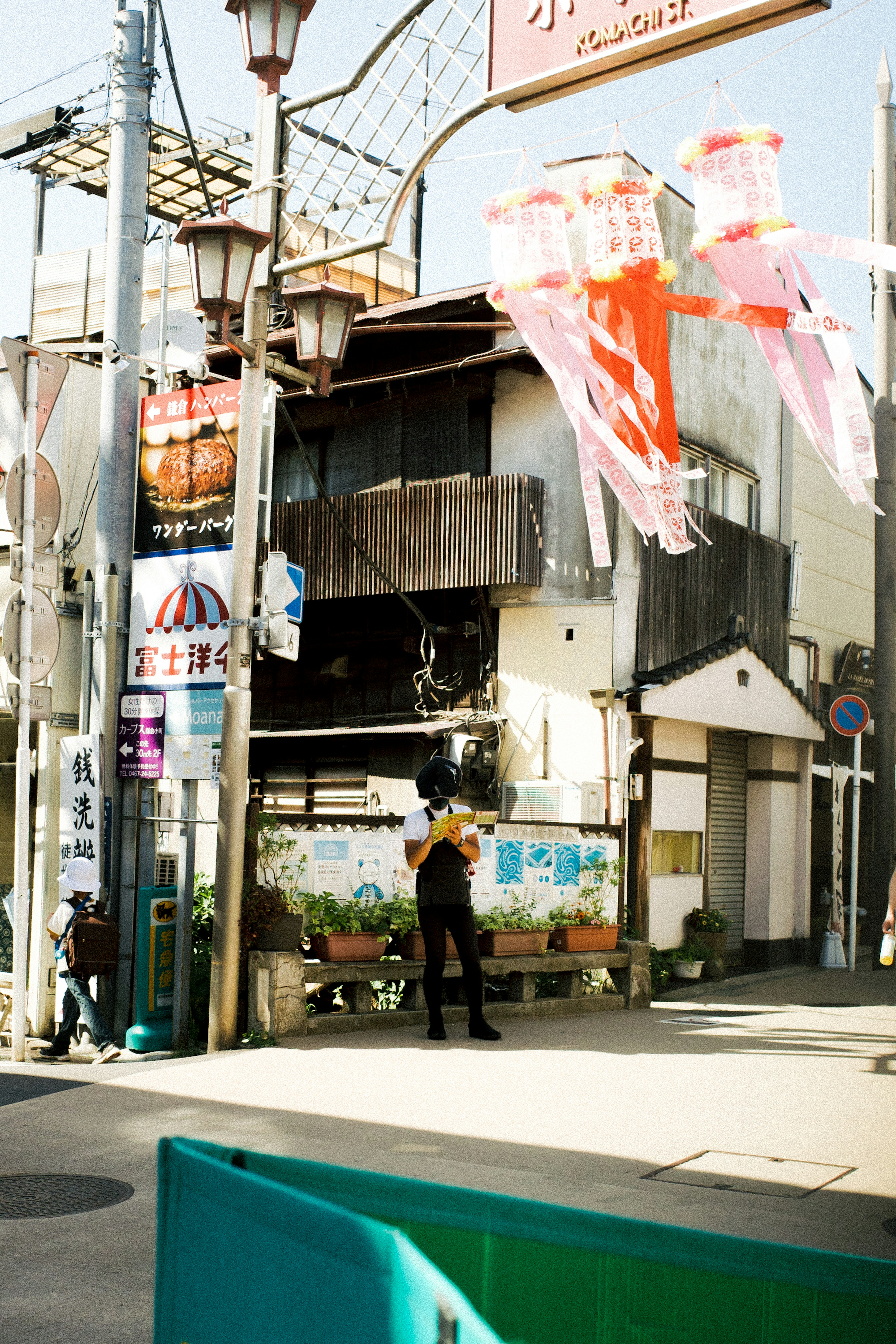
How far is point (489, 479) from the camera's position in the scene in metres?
17.4

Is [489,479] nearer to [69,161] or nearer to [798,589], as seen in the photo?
[798,589]

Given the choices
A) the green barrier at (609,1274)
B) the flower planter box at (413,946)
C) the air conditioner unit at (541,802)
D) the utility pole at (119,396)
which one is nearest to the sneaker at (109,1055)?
the utility pole at (119,396)

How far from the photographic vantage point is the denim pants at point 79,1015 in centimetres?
1080

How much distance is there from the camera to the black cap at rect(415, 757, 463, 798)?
11.0 metres

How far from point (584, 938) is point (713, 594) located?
24.5 ft

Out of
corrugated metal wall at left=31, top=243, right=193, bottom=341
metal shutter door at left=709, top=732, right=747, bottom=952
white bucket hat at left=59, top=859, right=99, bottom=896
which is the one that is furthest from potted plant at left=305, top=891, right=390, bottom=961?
corrugated metal wall at left=31, top=243, right=193, bottom=341

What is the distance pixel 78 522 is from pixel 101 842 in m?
3.29

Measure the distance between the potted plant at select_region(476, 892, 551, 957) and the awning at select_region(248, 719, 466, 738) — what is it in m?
4.69

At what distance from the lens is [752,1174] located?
6.58 m

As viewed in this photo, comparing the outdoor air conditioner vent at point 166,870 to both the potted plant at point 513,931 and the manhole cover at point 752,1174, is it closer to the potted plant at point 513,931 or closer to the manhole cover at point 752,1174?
the potted plant at point 513,931

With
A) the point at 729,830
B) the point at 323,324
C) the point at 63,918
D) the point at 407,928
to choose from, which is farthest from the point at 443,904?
the point at 729,830

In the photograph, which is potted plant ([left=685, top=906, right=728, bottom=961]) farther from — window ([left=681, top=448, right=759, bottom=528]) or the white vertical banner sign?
window ([left=681, top=448, right=759, bottom=528])

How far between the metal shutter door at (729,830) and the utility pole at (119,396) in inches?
410

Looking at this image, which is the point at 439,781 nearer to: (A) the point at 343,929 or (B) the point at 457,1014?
(A) the point at 343,929
